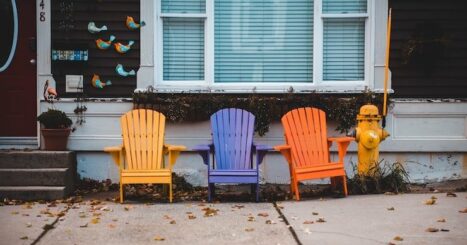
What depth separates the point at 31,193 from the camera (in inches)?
246

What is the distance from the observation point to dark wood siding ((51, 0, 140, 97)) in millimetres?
7125

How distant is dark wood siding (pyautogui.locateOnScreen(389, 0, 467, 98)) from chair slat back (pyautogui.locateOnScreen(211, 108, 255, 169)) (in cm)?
206

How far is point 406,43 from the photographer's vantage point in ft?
23.5

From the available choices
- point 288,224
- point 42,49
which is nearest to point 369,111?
point 288,224

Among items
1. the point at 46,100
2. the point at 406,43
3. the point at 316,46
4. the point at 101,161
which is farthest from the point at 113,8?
the point at 406,43

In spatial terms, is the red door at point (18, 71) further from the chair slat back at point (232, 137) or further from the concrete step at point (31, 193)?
the chair slat back at point (232, 137)

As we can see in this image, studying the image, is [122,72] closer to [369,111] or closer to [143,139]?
[143,139]

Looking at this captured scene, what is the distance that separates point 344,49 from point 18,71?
4087 mm

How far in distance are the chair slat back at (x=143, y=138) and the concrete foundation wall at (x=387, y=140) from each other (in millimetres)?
712

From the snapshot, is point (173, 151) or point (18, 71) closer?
point (173, 151)

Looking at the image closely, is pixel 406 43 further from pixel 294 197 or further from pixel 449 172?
pixel 294 197

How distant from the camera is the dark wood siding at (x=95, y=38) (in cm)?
712

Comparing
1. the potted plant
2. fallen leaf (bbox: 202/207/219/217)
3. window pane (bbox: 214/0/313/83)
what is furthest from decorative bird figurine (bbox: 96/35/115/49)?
fallen leaf (bbox: 202/207/219/217)

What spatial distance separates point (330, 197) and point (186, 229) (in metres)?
2.04
